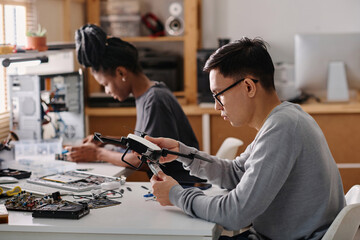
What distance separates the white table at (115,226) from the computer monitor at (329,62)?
8.67 feet

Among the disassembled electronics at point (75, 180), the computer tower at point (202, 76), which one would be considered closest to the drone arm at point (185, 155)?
the disassembled electronics at point (75, 180)

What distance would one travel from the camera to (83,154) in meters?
2.92

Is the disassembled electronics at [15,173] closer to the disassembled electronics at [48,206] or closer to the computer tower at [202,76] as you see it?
the disassembled electronics at [48,206]

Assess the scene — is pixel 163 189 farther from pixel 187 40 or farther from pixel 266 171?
pixel 187 40

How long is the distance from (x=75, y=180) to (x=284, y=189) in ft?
3.39

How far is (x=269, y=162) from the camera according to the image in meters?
1.70

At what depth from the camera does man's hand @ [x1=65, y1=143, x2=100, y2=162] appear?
9.56ft

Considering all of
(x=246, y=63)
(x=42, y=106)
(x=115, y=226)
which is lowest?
(x=115, y=226)

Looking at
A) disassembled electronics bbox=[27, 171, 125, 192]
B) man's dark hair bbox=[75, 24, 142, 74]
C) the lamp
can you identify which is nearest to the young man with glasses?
disassembled electronics bbox=[27, 171, 125, 192]

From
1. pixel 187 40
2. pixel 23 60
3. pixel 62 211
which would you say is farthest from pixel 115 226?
pixel 187 40

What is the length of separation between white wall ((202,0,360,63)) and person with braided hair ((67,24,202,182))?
2.18 m

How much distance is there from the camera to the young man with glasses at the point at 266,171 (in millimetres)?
1709

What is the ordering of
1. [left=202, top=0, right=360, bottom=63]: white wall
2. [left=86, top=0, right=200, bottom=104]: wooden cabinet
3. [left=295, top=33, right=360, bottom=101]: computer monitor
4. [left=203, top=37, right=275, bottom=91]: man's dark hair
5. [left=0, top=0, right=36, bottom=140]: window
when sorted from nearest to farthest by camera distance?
[left=203, top=37, right=275, bottom=91]: man's dark hair → [left=0, top=0, right=36, bottom=140]: window → [left=295, top=33, right=360, bottom=101]: computer monitor → [left=86, top=0, right=200, bottom=104]: wooden cabinet → [left=202, top=0, right=360, bottom=63]: white wall

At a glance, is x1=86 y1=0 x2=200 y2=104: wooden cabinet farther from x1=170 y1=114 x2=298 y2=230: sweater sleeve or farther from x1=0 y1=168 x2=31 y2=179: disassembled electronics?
x1=170 y1=114 x2=298 y2=230: sweater sleeve
